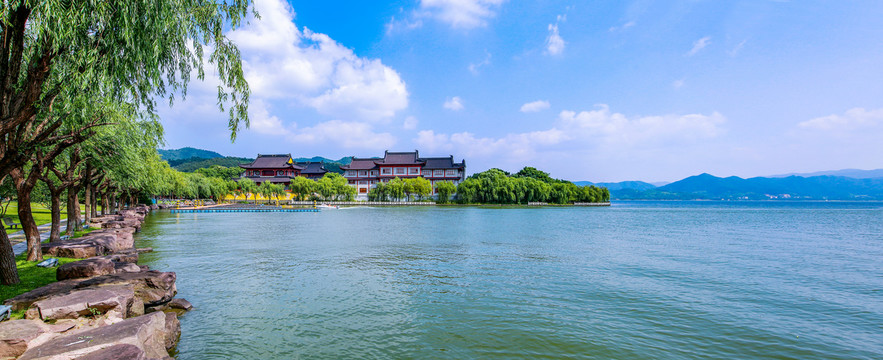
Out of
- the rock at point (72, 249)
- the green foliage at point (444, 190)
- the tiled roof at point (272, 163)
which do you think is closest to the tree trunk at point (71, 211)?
the rock at point (72, 249)

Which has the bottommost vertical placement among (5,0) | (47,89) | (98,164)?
(98,164)

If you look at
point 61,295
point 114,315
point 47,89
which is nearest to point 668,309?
point 114,315

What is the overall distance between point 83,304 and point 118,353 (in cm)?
282

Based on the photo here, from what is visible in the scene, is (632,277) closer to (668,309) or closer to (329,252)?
(668,309)

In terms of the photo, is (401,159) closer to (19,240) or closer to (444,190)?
(444,190)

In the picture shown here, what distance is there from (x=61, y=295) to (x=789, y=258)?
23.7 m

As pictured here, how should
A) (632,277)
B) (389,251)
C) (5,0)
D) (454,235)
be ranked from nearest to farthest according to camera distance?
(5,0) < (632,277) < (389,251) < (454,235)

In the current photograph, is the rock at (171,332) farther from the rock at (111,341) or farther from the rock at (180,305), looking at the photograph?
the rock at (180,305)

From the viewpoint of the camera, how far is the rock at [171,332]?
6916mm

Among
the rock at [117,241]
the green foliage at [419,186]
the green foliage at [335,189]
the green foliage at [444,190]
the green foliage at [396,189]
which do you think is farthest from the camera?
the green foliage at [444,190]

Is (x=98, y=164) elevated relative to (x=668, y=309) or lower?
elevated

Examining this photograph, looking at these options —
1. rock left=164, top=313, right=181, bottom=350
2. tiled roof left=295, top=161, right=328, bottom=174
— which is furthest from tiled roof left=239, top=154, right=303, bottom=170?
rock left=164, top=313, right=181, bottom=350

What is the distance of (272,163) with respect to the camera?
87.1m

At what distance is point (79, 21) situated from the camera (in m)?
6.05
